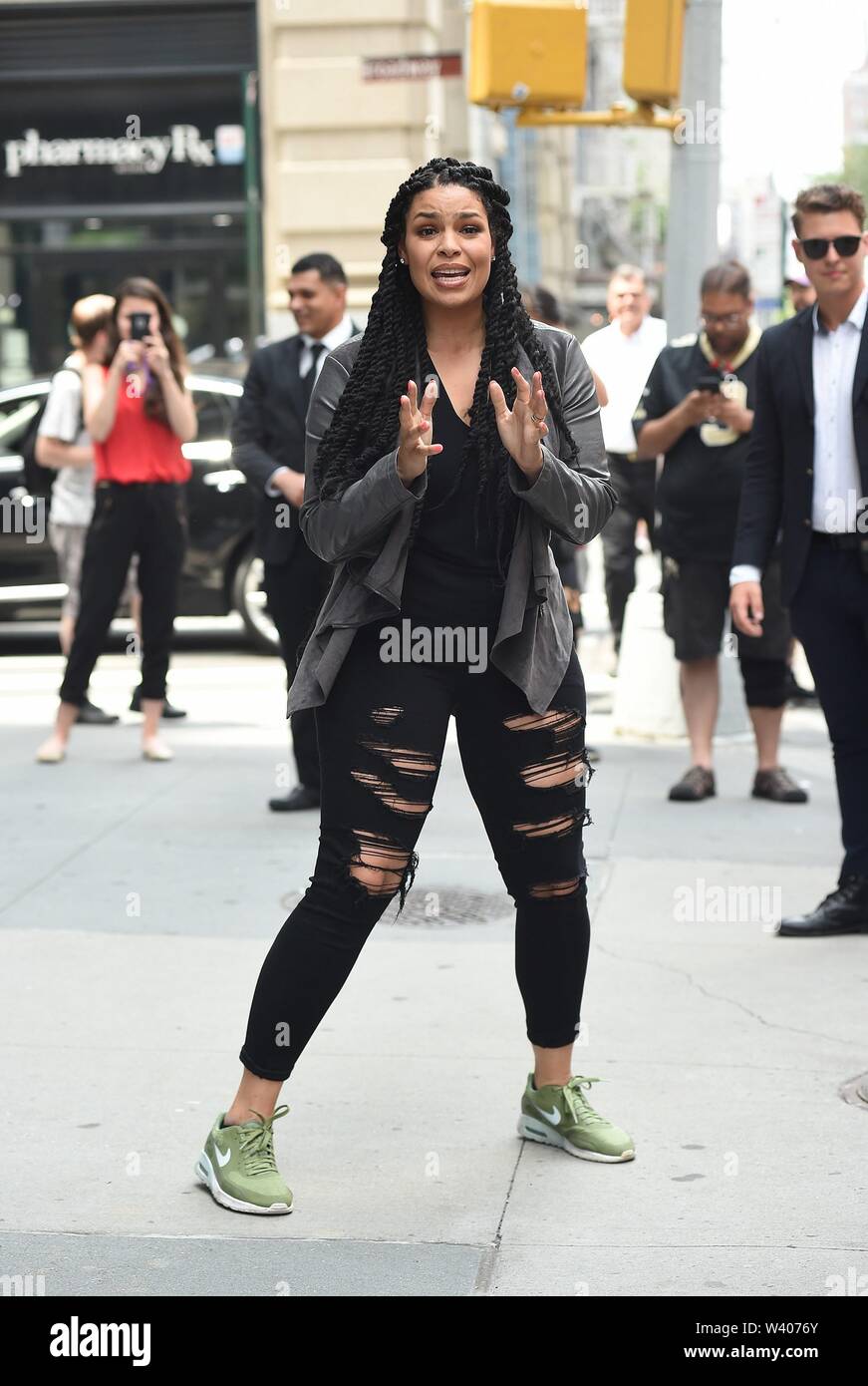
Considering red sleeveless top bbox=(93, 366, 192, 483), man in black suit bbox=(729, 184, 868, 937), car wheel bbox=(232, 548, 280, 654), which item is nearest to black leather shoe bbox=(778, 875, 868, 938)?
man in black suit bbox=(729, 184, 868, 937)

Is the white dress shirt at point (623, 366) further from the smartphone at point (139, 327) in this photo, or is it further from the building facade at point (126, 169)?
the building facade at point (126, 169)

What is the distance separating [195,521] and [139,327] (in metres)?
3.43

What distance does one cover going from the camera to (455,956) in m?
5.55

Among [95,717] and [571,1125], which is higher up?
[571,1125]

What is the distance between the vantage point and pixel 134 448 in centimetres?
823

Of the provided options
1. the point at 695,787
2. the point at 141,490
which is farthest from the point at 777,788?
the point at 141,490

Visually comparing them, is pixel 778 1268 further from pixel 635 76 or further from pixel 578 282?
pixel 578 282

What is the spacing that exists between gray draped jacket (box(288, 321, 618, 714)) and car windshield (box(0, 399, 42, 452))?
793 cm

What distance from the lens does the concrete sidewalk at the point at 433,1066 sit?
354 centimetres

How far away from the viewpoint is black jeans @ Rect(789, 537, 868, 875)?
223 inches

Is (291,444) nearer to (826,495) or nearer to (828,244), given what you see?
(826,495)

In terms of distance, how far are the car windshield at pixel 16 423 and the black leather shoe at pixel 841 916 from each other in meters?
6.95

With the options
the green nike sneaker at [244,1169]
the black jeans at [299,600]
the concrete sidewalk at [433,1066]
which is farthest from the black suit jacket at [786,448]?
the green nike sneaker at [244,1169]

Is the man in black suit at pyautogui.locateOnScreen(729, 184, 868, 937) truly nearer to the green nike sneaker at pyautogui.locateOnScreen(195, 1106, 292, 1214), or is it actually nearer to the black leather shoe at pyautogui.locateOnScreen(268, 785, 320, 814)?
the black leather shoe at pyautogui.locateOnScreen(268, 785, 320, 814)
